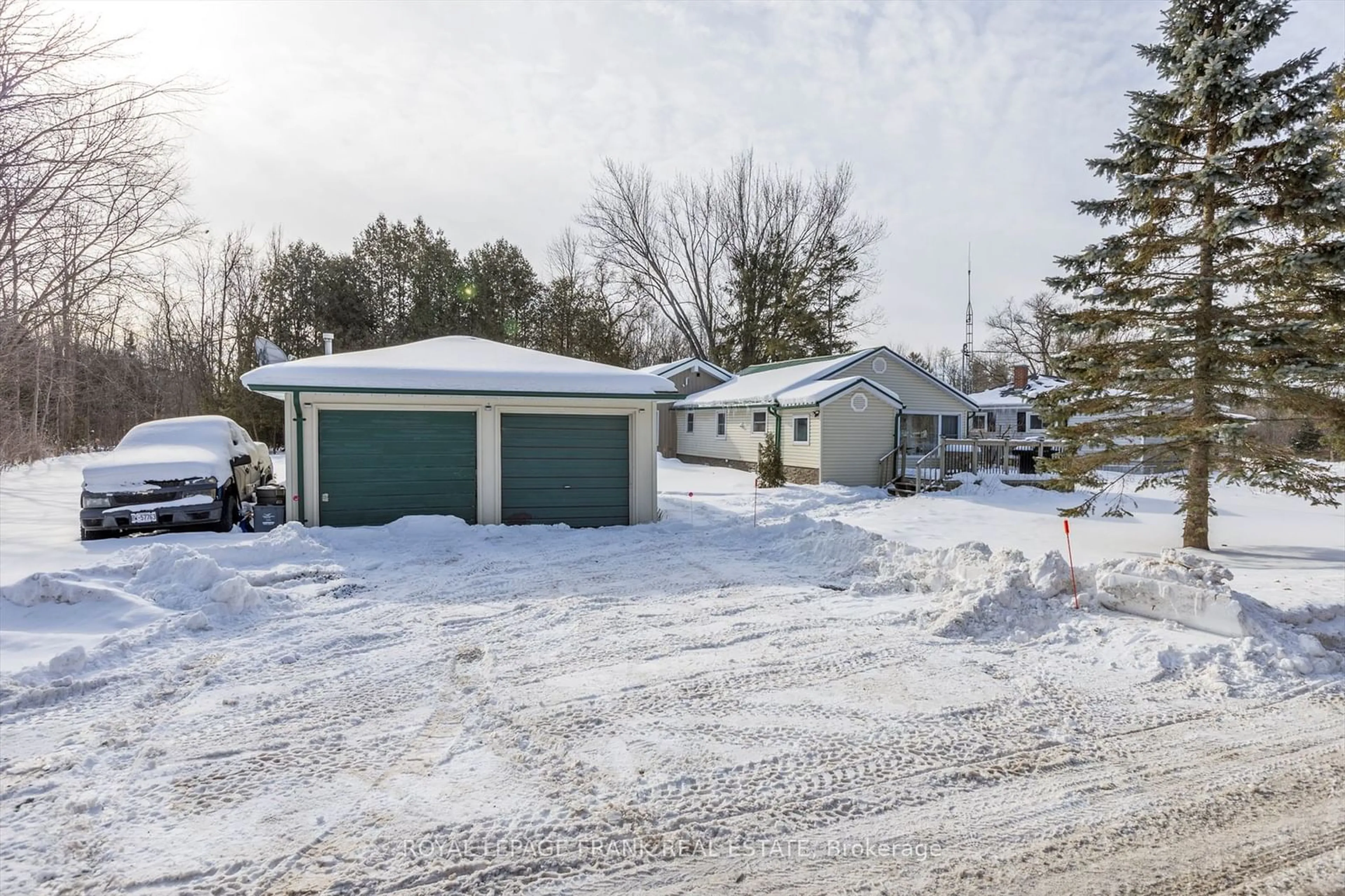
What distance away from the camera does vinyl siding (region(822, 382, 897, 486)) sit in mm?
Result: 19141

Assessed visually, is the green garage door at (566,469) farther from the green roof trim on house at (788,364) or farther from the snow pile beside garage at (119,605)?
the green roof trim on house at (788,364)

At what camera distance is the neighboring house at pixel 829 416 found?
1927 cm

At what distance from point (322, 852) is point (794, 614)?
4444mm

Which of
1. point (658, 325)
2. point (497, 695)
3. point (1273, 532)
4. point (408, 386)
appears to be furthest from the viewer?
point (658, 325)

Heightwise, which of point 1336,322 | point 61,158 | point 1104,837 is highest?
point 61,158

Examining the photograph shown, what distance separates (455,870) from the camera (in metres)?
2.75

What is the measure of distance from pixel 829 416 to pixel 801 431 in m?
1.27

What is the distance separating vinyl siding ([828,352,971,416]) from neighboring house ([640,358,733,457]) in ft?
24.8

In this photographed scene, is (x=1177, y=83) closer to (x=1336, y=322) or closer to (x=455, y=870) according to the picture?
(x=1336, y=322)

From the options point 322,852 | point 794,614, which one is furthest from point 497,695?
point 794,614

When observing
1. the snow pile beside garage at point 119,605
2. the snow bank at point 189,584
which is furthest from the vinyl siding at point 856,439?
the snow bank at point 189,584

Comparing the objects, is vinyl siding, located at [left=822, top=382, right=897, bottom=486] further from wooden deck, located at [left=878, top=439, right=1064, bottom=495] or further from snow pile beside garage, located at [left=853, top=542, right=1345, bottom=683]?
snow pile beside garage, located at [left=853, top=542, right=1345, bottom=683]

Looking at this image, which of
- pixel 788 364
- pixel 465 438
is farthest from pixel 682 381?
pixel 465 438

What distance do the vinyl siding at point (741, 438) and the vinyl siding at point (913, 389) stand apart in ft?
12.1
